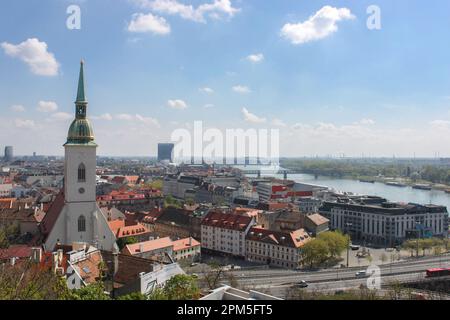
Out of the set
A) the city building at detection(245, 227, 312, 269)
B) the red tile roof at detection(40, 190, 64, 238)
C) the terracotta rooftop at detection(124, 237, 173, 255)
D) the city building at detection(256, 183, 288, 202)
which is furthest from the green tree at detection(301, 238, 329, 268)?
the city building at detection(256, 183, 288, 202)

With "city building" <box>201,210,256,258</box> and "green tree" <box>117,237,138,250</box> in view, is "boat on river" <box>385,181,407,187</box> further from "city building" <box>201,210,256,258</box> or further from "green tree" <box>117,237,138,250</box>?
"green tree" <box>117,237,138,250</box>

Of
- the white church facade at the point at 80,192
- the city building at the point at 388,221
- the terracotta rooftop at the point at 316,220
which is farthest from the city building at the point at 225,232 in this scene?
the city building at the point at 388,221

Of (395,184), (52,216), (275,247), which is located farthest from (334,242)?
(395,184)

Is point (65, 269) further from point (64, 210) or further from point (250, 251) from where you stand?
point (250, 251)

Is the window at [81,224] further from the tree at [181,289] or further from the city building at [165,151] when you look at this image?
the city building at [165,151]

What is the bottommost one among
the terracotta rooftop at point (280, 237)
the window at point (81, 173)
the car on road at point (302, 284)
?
the car on road at point (302, 284)

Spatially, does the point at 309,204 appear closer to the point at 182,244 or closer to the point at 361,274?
the point at 182,244
